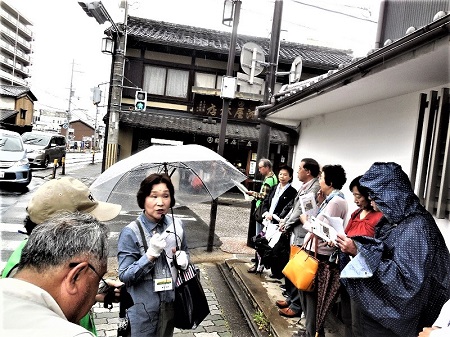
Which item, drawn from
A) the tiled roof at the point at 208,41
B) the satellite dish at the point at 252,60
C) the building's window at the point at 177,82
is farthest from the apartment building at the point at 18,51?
the satellite dish at the point at 252,60

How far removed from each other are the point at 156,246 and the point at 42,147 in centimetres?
2114

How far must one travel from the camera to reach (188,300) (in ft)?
9.73

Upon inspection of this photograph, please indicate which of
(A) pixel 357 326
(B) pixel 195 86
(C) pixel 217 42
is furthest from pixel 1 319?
(C) pixel 217 42

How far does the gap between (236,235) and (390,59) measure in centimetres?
794

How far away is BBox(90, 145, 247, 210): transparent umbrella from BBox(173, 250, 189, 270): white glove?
3.15 ft

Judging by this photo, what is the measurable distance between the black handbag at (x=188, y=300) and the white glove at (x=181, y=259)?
3.2 inches

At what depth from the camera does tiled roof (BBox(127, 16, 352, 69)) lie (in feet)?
56.2

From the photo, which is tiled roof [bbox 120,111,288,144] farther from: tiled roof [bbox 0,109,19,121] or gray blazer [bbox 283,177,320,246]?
tiled roof [bbox 0,109,19,121]

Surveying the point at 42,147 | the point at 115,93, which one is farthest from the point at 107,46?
the point at 42,147

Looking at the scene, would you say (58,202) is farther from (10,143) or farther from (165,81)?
(165,81)

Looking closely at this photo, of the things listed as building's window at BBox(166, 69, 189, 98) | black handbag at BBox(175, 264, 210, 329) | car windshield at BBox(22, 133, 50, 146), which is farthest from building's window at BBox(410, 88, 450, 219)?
car windshield at BBox(22, 133, 50, 146)

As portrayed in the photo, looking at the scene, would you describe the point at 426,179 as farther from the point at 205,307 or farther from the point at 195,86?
the point at 195,86

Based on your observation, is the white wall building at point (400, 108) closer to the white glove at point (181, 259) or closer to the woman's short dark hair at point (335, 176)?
the woman's short dark hair at point (335, 176)

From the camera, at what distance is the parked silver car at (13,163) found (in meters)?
12.3
